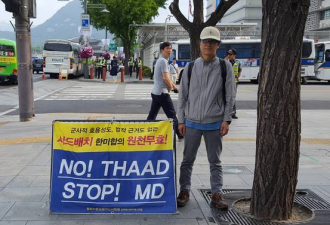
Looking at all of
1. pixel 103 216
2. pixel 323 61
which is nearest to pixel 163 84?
pixel 103 216

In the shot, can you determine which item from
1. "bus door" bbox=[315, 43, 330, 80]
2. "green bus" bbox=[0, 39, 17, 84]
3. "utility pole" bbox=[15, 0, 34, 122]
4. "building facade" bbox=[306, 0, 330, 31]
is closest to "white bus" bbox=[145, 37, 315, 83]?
"bus door" bbox=[315, 43, 330, 80]

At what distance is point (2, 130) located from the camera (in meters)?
9.01

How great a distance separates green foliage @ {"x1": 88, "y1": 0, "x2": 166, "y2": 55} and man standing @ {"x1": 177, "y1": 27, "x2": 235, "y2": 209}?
32.0 meters

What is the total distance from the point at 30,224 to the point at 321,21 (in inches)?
2582

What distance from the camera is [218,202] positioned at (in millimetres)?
4207

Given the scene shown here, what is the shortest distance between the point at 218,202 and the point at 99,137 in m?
1.50

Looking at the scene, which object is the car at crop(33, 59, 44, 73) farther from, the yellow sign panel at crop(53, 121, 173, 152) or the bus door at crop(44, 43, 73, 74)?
the yellow sign panel at crop(53, 121, 173, 152)

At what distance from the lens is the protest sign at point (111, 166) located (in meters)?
3.88

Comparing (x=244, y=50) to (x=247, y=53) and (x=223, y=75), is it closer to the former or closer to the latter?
(x=247, y=53)

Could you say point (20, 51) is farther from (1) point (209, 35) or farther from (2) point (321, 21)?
(2) point (321, 21)

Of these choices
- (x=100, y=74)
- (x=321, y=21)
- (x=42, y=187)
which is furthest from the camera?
(x=321, y=21)

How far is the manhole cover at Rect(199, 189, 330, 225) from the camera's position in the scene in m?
3.92

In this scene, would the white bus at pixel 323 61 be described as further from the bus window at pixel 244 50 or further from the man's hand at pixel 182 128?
the man's hand at pixel 182 128

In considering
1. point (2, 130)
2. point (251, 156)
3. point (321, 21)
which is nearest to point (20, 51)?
point (2, 130)
